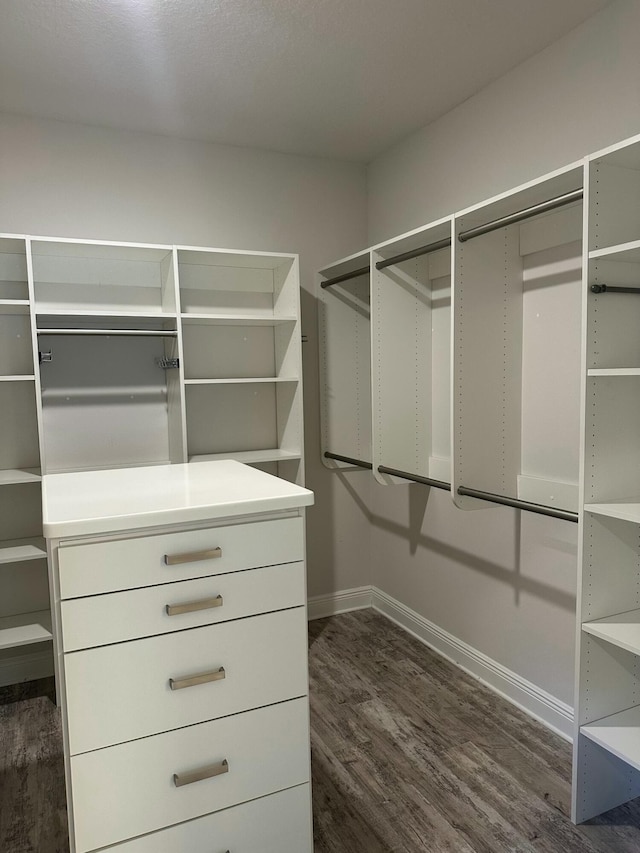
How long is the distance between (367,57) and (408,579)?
101 inches

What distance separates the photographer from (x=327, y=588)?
3.72 m

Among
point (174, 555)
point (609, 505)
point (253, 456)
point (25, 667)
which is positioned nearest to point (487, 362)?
point (609, 505)

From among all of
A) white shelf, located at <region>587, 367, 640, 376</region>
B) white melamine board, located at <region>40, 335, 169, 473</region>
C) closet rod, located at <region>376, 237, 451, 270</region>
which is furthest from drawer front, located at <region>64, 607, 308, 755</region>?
white melamine board, located at <region>40, 335, 169, 473</region>

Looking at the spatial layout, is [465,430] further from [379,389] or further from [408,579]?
[408,579]

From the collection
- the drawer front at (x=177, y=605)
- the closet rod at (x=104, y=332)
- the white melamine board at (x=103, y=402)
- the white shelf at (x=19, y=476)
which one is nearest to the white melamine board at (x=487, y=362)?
the drawer front at (x=177, y=605)

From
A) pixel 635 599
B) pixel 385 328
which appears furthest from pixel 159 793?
pixel 385 328

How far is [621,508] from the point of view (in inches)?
70.7

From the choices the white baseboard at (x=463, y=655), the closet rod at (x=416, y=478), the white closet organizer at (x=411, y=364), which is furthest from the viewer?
the white closet organizer at (x=411, y=364)

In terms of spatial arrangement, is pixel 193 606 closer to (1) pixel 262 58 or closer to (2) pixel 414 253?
(2) pixel 414 253

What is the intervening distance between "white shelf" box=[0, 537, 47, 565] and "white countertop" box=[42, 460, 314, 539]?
0.93m

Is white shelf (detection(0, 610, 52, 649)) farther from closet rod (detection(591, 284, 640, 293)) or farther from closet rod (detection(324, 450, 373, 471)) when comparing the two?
closet rod (detection(591, 284, 640, 293))

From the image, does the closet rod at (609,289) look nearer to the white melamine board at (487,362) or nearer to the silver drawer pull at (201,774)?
the white melamine board at (487,362)

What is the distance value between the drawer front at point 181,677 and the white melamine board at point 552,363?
1350 millimetres

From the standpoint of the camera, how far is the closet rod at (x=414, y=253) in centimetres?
249
